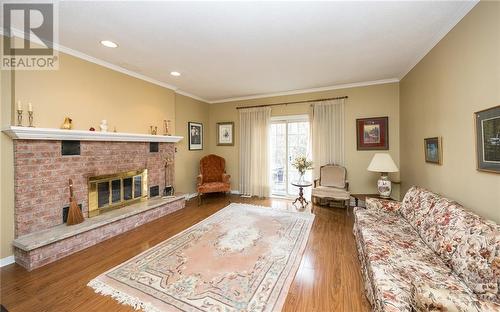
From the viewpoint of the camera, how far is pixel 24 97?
2.41m

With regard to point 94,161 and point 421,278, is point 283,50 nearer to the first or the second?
point 421,278

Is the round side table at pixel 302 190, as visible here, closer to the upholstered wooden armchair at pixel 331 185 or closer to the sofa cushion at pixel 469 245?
the upholstered wooden armchair at pixel 331 185

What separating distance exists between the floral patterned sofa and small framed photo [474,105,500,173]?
1.44 ft

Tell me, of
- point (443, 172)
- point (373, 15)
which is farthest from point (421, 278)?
point (373, 15)

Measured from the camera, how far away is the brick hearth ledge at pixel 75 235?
2221 mm

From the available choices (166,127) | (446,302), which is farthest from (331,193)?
(166,127)

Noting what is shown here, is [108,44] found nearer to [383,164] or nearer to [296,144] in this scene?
[296,144]

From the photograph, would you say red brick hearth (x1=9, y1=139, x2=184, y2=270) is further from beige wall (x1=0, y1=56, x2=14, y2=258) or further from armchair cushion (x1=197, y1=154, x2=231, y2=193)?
armchair cushion (x1=197, y1=154, x2=231, y2=193)

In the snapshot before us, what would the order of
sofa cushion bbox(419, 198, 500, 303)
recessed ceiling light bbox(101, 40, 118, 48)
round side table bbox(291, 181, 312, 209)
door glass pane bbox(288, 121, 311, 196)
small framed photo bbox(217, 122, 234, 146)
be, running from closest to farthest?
sofa cushion bbox(419, 198, 500, 303)
recessed ceiling light bbox(101, 40, 118, 48)
round side table bbox(291, 181, 312, 209)
door glass pane bbox(288, 121, 311, 196)
small framed photo bbox(217, 122, 234, 146)

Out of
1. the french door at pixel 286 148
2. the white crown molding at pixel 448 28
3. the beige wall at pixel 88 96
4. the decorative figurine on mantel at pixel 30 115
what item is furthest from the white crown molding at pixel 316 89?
the decorative figurine on mantel at pixel 30 115

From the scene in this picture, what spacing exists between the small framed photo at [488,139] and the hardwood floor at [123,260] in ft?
5.03

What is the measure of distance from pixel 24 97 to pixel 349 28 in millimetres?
3985

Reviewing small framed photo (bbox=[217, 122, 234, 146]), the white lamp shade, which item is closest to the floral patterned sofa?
the white lamp shade

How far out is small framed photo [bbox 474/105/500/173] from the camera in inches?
64.1
